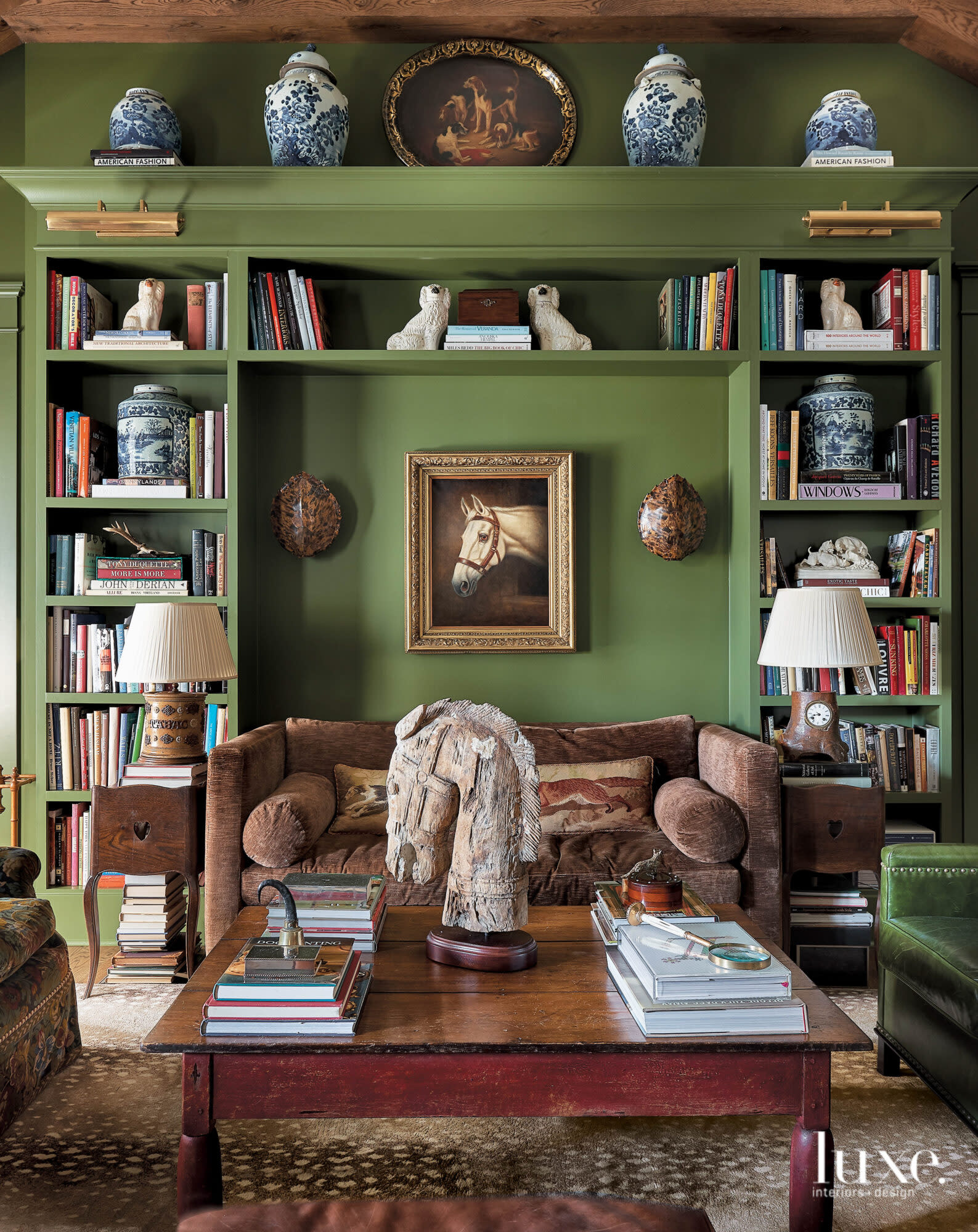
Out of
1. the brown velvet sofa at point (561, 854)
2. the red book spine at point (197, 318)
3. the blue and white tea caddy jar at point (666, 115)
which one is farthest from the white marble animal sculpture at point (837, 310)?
the red book spine at point (197, 318)

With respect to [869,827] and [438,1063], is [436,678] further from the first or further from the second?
[438,1063]

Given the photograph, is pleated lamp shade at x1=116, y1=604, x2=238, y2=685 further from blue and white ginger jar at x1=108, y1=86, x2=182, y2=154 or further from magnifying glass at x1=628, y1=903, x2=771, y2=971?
Answer: magnifying glass at x1=628, y1=903, x2=771, y2=971

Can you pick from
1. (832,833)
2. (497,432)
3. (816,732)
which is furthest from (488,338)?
(832,833)

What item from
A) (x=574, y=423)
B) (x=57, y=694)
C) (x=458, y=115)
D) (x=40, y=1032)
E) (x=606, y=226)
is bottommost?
(x=40, y=1032)

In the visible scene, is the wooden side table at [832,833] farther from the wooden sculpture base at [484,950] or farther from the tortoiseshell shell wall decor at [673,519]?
the wooden sculpture base at [484,950]

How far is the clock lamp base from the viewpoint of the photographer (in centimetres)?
315

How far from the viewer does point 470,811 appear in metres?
1.83

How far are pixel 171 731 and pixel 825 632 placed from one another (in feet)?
7.08

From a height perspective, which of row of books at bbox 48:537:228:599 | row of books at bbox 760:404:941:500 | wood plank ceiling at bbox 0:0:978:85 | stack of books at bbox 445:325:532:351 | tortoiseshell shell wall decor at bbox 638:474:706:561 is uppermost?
wood plank ceiling at bbox 0:0:978:85

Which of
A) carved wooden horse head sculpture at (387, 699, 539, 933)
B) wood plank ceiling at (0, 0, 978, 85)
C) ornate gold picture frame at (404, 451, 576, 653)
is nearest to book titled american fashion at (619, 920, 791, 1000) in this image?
carved wooden horse head sculpture at (387, 699, 539, 933)

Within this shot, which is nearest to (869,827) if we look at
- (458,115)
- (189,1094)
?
(189,1094)

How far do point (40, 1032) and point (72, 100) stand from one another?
335 centimetres

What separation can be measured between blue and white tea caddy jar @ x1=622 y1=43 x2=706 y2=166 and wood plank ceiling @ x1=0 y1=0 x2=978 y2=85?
0.27 metres

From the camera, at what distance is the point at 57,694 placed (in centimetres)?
344
